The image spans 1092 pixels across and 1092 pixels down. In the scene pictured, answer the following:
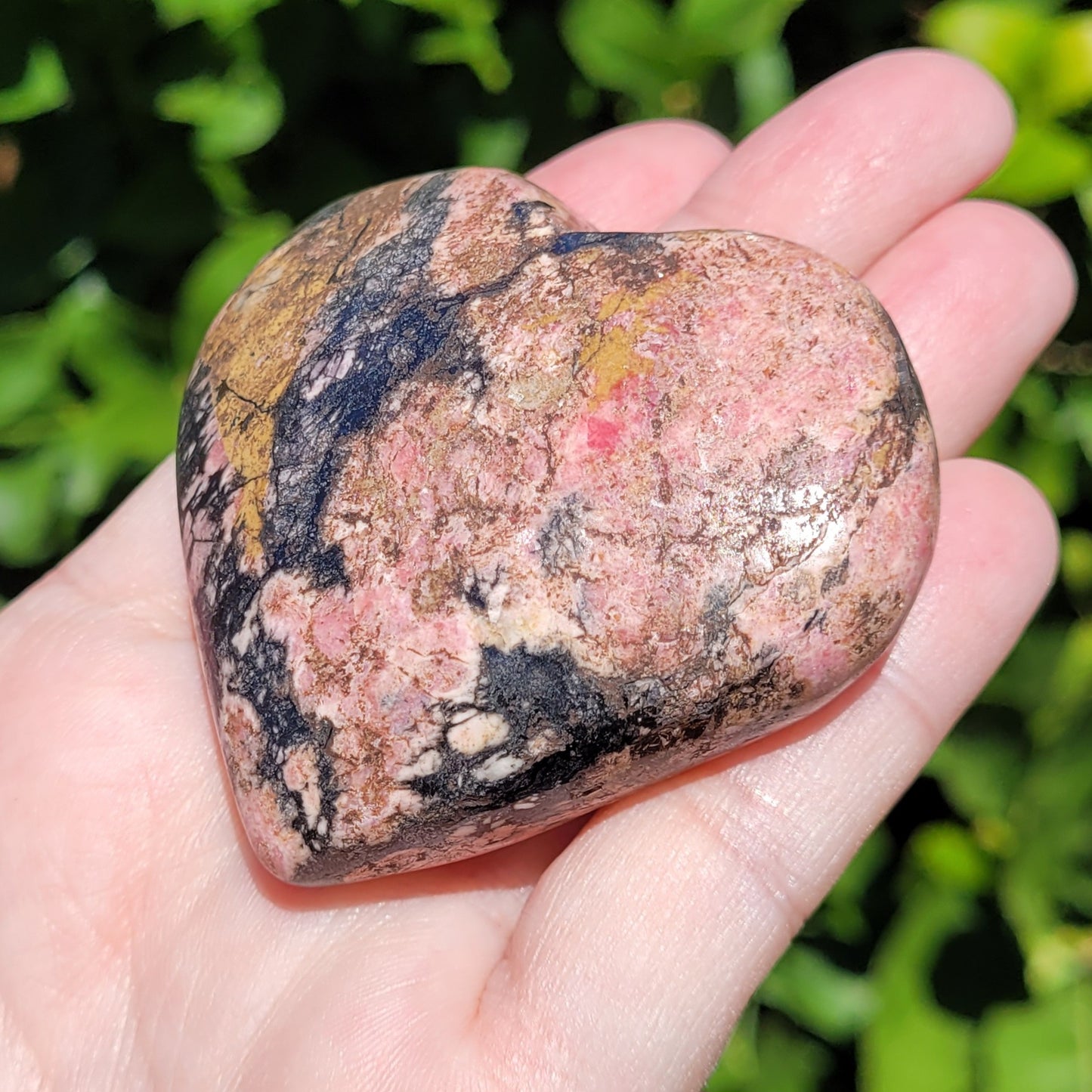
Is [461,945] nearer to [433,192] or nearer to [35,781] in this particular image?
[35,781]

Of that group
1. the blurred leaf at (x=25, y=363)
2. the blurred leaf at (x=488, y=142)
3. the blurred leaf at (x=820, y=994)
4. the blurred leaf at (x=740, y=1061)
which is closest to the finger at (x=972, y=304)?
the blurred leaf at (x=488, y=142)

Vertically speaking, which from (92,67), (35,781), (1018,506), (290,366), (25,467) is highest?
(92,67)

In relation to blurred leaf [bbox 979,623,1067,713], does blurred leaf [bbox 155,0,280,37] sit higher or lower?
higher

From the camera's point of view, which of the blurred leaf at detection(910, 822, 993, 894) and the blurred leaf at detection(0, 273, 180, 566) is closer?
the blurred leaf at detection(0, 273, 180, 566)

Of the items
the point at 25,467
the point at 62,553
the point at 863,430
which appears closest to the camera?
the point at 863,430

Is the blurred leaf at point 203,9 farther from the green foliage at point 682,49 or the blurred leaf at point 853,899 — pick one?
the blurred leaf at point 853,899

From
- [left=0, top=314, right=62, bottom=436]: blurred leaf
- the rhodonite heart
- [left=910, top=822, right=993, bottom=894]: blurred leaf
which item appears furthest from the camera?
[left=910, top=822, right=993, bottom=894]: blurred leaf

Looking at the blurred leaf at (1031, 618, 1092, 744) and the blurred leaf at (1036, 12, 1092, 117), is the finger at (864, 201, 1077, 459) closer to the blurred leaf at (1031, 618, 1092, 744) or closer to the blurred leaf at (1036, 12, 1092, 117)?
the blurred leaf at (1036, 12, 1092, 117)

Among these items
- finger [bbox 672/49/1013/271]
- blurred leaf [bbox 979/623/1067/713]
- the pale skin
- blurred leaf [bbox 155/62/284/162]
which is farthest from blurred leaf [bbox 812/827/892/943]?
blurred leaf [bbox 155/62/284/162]

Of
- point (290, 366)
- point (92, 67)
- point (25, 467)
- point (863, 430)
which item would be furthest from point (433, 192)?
point (25, 467)
